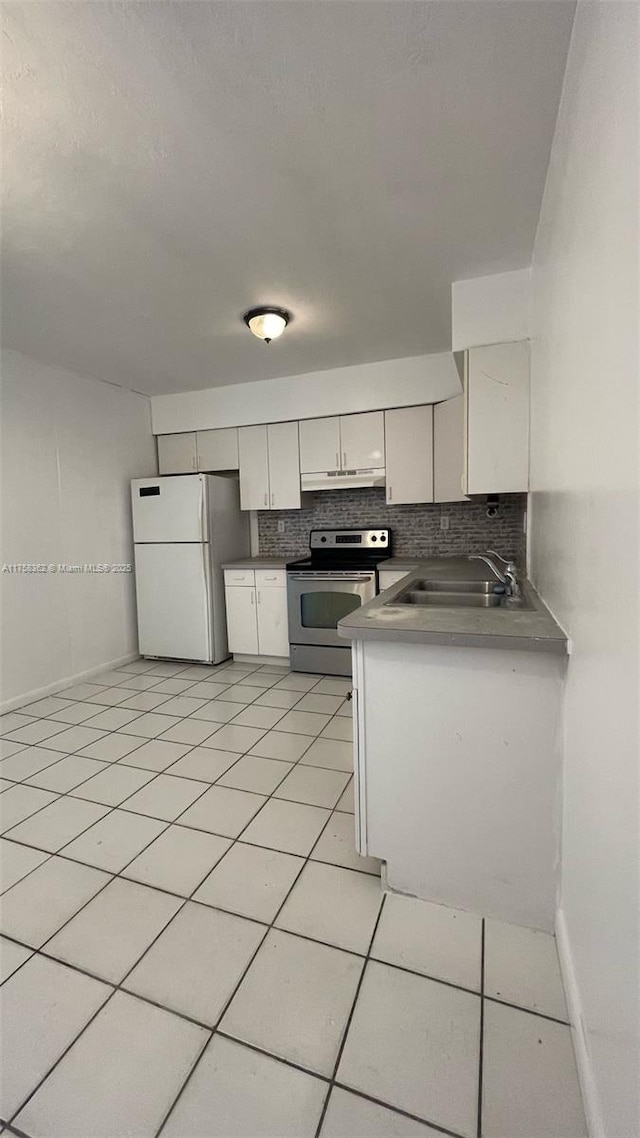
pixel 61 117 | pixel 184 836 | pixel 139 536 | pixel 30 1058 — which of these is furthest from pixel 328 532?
pixel 30 1058

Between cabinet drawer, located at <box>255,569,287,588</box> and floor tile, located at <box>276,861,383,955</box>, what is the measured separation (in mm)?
2410

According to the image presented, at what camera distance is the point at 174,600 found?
13.2 feet

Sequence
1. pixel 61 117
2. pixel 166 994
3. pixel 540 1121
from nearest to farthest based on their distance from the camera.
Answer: pixel 540 1121, pixel 166 994, pixel 61 117

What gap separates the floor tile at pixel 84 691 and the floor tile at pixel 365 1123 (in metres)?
2.88

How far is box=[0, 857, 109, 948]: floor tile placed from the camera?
1.43m

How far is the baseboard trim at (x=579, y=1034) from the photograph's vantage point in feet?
2.90

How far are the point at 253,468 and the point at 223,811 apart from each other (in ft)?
9.37

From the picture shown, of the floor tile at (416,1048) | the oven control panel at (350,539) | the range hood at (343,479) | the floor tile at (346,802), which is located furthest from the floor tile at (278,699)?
the floor tile at (416,1048)

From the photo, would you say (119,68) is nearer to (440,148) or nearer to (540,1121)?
(440,148)

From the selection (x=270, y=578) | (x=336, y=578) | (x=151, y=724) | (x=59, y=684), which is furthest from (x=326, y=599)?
(x=59, y=684)

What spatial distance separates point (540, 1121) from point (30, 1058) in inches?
44.1

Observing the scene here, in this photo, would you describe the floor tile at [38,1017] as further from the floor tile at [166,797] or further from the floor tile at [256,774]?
the floor tile at [256,774]

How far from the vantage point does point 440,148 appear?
1.52 m

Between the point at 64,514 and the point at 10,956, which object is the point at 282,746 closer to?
the point at 10,956
